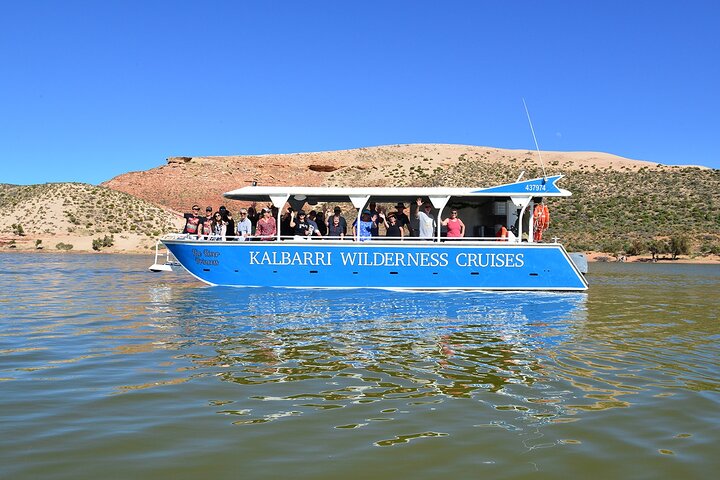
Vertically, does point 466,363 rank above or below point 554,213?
below

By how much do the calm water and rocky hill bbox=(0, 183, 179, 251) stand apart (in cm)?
4541

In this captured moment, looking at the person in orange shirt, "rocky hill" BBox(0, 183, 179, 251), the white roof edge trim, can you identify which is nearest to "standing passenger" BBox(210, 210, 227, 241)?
the white roof edge trim

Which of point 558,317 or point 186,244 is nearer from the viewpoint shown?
point 558,317

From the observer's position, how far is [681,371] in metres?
7.10

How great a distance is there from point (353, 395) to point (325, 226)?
40.6ft

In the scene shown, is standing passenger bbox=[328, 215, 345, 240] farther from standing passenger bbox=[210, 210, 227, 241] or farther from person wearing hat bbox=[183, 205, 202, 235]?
person wearing hat bbox=[183, 205, 202, 235]

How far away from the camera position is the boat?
637 inches

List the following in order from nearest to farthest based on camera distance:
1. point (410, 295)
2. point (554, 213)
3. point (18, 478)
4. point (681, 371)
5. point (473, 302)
Answer: point (18, 478) → point (681, 371) → point (473, 302) → point (410, 295) → point (554, 213)

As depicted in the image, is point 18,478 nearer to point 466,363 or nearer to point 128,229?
point 466,363

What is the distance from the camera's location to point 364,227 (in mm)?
16703

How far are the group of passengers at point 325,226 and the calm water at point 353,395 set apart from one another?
5227mm

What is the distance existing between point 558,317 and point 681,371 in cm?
465

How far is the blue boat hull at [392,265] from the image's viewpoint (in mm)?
16156

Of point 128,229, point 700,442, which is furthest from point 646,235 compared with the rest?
point 700,442
